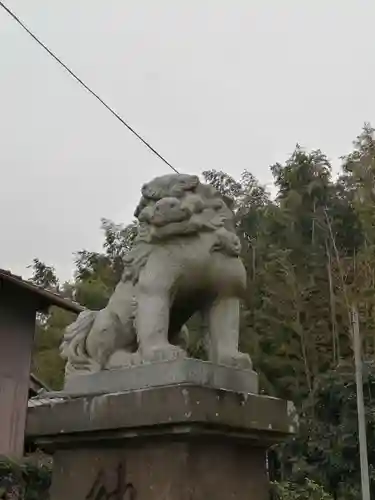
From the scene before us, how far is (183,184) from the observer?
10.4 ft

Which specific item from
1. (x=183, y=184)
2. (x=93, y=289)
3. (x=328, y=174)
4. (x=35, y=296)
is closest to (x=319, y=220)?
(x=328, y=174)

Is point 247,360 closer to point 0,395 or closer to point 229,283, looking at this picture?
point 229,283

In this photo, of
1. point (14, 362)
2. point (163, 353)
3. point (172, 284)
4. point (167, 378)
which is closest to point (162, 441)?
point (167, 378)

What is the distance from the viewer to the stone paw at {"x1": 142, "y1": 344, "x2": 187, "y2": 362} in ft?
9.16

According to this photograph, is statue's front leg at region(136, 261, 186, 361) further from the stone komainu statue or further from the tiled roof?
the tiled roof

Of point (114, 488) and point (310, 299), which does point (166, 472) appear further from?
point (310, 299)

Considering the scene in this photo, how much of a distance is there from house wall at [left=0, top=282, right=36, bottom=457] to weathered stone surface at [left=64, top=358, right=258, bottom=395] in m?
7.40

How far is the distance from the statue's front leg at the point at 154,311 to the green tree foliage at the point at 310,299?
488 inches

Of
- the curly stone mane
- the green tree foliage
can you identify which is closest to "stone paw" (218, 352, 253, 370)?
the curly stone mane

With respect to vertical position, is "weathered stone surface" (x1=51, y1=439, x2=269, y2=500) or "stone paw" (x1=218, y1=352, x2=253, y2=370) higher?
"stone paw" (x1=218, y1=352, x2=253, y2=370)

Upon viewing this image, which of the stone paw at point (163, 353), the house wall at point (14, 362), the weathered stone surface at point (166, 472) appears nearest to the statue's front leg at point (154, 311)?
the stone paw at point (163, 353)

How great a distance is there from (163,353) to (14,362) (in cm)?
807

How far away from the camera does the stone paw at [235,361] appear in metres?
2.91

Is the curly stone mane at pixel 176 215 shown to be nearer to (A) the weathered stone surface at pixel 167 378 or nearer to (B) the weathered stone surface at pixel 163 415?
(A) the weathered stone surface at pixel 167 378
